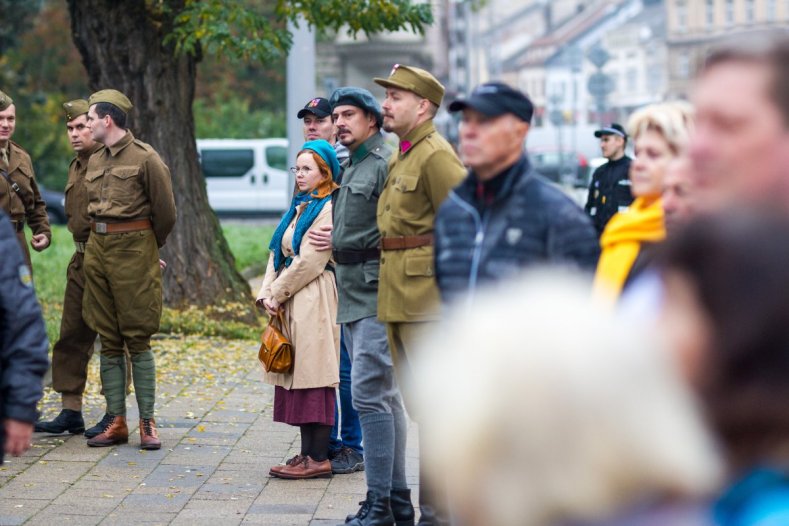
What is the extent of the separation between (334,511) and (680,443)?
197 inches

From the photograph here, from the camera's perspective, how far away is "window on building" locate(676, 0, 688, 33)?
115m

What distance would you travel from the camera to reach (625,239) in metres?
3.47

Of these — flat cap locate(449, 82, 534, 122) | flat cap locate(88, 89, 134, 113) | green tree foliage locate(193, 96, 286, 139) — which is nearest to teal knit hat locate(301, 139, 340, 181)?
flat cap locate(88, 89, 134, 113)

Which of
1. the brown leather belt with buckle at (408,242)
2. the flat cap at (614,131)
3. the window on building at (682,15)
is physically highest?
the window on building at (682,15)

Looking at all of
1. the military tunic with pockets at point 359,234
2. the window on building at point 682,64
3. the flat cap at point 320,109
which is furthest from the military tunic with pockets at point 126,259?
the window on building at point 682,64

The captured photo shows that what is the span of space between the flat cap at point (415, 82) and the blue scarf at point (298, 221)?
1.23 metres

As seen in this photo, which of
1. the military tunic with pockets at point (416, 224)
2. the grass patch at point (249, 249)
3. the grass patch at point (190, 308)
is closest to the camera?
the military tunic with pockets at point (416, 224)

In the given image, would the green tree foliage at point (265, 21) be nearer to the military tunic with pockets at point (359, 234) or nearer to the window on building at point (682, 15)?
the military tunic with pockets at point (359, 234)

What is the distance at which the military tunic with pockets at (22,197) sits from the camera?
805 centimetres

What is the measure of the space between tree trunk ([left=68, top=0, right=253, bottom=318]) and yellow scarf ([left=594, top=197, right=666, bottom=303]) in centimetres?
906

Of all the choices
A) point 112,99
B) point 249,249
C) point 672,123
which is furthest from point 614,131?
point 249,249

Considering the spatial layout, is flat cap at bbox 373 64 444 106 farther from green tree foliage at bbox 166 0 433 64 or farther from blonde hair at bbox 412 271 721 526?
green tree foliage at bbox 166 0 433 64

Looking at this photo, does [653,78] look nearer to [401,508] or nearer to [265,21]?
[265,21]

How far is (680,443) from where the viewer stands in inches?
54.2
